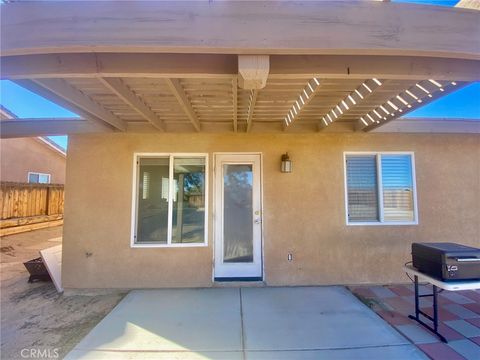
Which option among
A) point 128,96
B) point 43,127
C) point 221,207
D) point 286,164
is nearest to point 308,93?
point 286,164

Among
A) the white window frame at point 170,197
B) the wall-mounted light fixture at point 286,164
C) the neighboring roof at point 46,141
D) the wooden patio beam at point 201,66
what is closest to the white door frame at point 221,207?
the white window frame at point 170,197

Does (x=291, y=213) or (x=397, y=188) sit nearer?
(x=291, y=213)

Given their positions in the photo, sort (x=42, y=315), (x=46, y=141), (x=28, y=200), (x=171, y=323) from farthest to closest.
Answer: (x=46, y=141) → (x=28, y=200) → (x=42, y=315) → (x=171, y=323)

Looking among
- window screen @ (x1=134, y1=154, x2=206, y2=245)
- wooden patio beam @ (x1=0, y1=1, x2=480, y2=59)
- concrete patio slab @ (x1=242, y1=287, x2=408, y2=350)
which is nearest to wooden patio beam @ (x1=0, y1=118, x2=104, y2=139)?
window screen @ (x1=134, y1=154, x2=206, y2=245)

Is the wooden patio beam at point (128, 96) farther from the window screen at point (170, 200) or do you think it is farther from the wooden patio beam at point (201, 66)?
the window screen at point (170, 200)

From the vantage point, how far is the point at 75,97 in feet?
9.73

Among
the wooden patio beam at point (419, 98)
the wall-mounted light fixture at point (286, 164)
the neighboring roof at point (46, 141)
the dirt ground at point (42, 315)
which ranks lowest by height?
the dirt ground at point (42, 315)

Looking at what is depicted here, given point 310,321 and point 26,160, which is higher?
point 26,160

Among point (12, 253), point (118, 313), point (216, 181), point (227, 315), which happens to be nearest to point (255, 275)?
point (227, 315)

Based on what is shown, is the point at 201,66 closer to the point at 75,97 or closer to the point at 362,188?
the point at 75,97

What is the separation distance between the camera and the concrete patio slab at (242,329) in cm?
264

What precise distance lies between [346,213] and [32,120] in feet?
18.0

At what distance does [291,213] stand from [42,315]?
3908 mm

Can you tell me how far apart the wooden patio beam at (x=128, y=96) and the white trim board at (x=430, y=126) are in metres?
3.72
